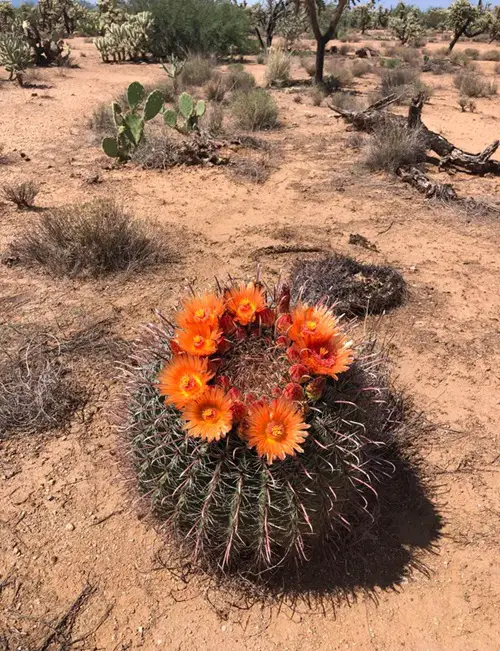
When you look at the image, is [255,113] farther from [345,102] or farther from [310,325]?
[310,325]

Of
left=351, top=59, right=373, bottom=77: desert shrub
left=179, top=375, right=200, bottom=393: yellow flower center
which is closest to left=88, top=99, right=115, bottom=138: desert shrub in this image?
left=179, top=375, right=200, bottom=393: yellow flower center

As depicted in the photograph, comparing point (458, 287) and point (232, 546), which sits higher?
point (232, 546)

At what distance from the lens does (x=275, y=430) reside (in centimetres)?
180

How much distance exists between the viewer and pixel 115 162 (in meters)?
7.66

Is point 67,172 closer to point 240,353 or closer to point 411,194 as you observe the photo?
point 411,194

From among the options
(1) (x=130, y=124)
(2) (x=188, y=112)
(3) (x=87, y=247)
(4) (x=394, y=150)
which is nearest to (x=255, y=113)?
(2) (x=188, y=112)

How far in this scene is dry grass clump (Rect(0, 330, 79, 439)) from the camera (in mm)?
3082

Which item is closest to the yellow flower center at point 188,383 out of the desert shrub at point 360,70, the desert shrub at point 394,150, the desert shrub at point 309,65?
the desert shrub at point 394,150

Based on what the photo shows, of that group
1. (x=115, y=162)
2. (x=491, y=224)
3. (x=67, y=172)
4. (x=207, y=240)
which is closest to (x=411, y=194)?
(x=491, y=224)

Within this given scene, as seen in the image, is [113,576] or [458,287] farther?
[458,287]

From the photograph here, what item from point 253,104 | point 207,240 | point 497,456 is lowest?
point 497,456

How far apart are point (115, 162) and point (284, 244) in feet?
12.0

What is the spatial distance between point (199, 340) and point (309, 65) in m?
18.0

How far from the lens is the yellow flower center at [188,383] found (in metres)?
1.89
